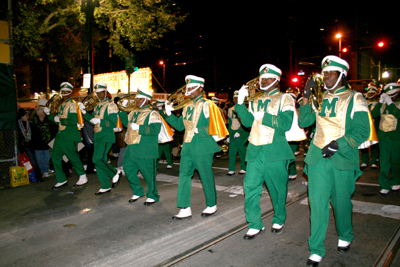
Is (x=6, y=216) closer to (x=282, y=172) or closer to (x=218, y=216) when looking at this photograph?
(x=218, y=216)

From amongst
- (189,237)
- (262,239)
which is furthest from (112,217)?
(262,239)

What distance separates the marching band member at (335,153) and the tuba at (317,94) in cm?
5

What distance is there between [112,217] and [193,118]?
2.14 m

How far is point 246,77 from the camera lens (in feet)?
112

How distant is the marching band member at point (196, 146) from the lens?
5.01 metres

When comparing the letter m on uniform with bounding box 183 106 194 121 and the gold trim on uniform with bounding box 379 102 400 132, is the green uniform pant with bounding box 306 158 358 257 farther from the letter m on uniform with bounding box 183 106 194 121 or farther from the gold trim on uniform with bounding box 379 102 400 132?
the gold trim on uniform with bounding box 379 102 400 132

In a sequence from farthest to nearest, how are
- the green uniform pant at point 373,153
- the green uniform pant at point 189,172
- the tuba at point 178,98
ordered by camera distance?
the green uniform pant at point 373,153 < the tuba at point 178,98 < the green uniform pant at point 189,172

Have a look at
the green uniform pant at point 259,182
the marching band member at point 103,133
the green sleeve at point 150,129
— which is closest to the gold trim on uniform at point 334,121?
the green uniform pant at point 259,182

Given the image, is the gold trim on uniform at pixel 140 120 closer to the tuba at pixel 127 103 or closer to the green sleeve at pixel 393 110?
the tuba at pixel 127 103

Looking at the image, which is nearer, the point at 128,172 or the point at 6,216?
the point at 6,216

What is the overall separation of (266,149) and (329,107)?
99cm

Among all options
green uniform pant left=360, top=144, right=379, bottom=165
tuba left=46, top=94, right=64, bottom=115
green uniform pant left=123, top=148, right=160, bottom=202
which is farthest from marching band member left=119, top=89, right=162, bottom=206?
green uniform pant left=360, top=144, right=379, bottom=165

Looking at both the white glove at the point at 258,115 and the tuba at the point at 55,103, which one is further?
the tuba at the point at 55,103

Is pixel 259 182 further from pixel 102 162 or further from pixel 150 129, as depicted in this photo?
pixel 102 162
